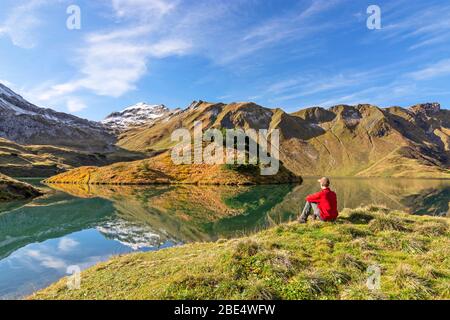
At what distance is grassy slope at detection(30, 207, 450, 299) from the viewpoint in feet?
39.0

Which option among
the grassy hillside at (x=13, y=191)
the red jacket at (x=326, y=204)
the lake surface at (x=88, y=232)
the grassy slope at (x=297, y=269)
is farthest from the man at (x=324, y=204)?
the grassy hillside at (x=13, y=191)

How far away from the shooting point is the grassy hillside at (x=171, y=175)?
4700 inches

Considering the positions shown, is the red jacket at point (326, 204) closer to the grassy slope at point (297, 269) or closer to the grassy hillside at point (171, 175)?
the grassy slope at point (297, 269)

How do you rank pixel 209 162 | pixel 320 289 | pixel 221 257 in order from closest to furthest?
1. pixel 320 289
2. pixel 221 257
3. pixel 209 162

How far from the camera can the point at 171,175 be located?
126 meters

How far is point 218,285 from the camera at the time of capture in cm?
1238

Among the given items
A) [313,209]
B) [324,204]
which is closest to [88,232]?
[313,209]

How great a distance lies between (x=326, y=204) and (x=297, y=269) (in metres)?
8.06

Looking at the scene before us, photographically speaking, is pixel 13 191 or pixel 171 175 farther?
pixel 171 175

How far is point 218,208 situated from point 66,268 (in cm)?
3339

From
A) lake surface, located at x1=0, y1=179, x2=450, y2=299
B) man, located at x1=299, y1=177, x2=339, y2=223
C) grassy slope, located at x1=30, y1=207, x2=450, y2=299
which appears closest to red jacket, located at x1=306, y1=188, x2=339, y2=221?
man, located at x1=299, y1=177, x2=339, y2=223

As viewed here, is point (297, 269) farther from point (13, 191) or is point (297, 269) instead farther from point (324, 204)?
point (13, 191)

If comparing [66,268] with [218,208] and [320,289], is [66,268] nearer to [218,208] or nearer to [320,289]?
[320,289]
